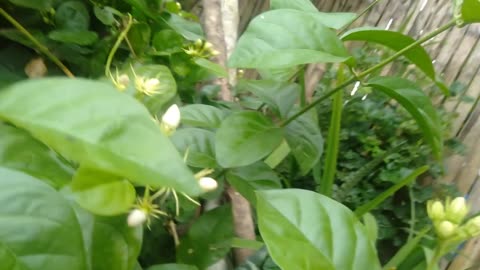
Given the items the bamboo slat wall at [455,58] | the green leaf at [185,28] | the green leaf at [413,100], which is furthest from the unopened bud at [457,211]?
the bamboo slat wall at [455,58]

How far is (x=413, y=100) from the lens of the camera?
0.52 meters

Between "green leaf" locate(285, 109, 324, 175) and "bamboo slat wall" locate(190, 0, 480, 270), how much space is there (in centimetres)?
61

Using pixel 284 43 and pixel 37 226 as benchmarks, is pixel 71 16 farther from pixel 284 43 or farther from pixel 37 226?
pixel 37 226

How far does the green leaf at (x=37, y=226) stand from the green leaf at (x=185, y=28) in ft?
1.21

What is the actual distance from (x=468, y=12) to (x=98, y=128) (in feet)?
1.12

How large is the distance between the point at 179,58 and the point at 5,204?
367 mm

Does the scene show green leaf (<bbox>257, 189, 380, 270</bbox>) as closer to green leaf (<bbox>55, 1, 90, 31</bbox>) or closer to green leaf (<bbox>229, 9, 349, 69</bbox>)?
green leaf (<bbox>229, 9, 349, 69</bbox>)

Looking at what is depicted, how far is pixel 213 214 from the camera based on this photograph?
1.58 ft

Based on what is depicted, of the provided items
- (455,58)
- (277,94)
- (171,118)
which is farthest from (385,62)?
(455,58)

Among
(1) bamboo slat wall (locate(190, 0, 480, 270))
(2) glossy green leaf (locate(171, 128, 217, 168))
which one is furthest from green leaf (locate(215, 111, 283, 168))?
(1) bamboo slat wall (locate(190, 0, 480, 270))

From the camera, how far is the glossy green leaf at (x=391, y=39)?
0.46 meters

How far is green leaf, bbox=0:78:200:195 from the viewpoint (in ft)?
0.60

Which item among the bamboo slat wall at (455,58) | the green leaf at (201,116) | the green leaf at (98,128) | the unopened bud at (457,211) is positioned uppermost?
the green leaf at (98,128)

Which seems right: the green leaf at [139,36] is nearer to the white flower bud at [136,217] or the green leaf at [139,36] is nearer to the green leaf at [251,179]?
the green leaf at [251,179]
